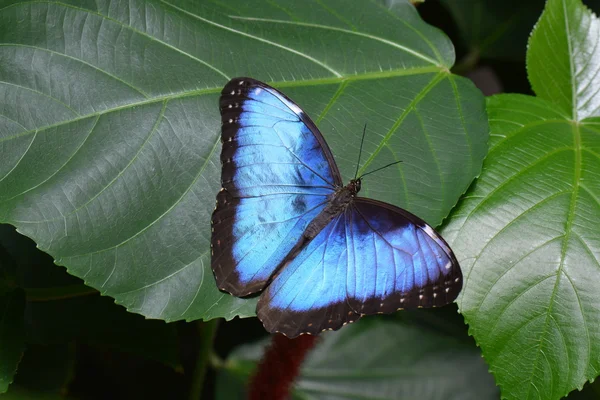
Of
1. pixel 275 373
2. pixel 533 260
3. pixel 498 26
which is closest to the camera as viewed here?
pixel 533 260

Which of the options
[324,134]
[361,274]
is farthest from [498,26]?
[361,274]

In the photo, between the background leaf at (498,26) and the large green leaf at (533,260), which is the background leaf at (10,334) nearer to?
the large green leaf at (533,260)

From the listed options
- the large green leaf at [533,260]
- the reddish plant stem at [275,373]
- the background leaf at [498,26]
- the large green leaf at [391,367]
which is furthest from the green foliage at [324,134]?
the large green leaf at [391,367]

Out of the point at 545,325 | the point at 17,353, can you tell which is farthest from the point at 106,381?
the point at 545,325

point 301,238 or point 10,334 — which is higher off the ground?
point 301,238

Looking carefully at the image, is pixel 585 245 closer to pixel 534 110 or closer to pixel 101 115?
pixel 534 110

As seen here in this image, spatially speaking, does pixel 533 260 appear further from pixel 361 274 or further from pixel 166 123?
pixel 166 123
